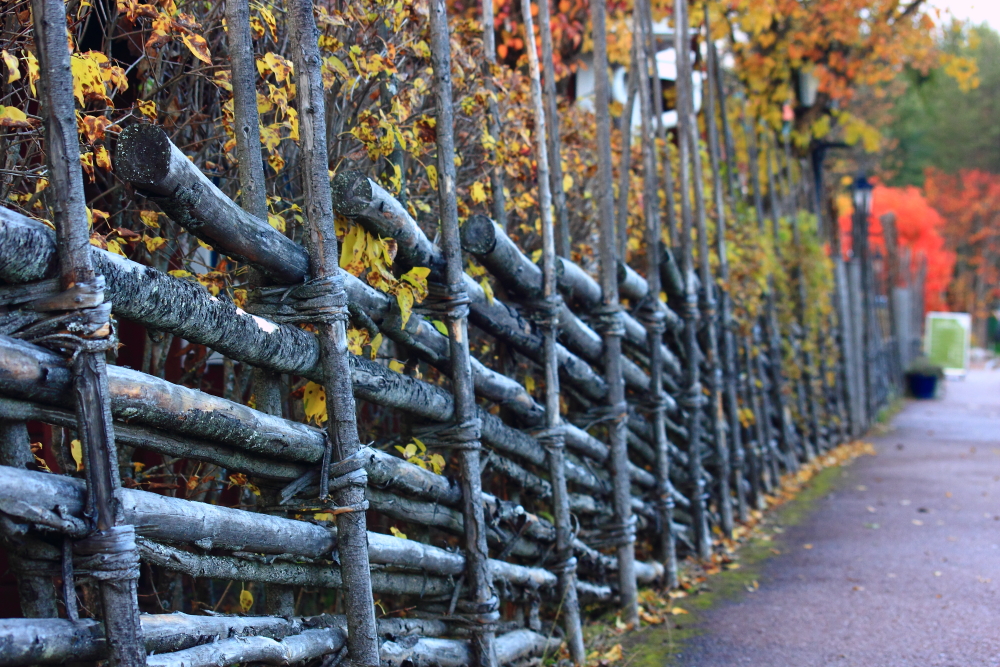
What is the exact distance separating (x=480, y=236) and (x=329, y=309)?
3.39 feet

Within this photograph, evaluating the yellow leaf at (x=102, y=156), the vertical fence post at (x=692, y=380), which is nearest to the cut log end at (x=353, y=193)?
the yellow leaf at (x=102, y=156)

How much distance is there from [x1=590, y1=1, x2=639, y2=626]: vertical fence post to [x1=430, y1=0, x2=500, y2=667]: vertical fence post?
4.76ft

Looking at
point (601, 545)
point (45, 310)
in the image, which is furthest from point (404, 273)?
point (601, 545)

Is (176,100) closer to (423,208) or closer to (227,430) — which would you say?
(423,208)

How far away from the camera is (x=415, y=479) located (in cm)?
317

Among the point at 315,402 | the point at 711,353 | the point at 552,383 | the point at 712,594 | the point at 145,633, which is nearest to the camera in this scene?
the point at 145,633

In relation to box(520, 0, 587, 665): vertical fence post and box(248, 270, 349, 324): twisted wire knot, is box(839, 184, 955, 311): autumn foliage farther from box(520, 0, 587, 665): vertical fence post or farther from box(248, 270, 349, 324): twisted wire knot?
box(248, 270, 349, 324): twisted wire knot

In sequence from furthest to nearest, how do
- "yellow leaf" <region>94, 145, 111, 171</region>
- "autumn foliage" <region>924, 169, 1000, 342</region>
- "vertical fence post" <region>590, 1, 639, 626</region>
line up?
"autumn foliage" <region>924, 169, 1000, 342</region>
"vertical fence post" <region>590, 1, 639, 626</region>
"yellow leaf" <region>94, 145, 111, 171</region>

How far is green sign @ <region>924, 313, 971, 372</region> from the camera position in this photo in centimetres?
2894

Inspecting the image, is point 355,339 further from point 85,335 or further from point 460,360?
point 85,335

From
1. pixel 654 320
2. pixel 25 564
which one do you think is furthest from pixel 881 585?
pixel 25 564

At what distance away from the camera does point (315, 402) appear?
2.82m

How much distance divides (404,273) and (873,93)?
2786cm

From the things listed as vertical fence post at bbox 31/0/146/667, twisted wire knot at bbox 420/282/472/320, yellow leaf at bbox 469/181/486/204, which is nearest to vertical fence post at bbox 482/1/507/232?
yellow leaf at bbox 469/181/486/204
